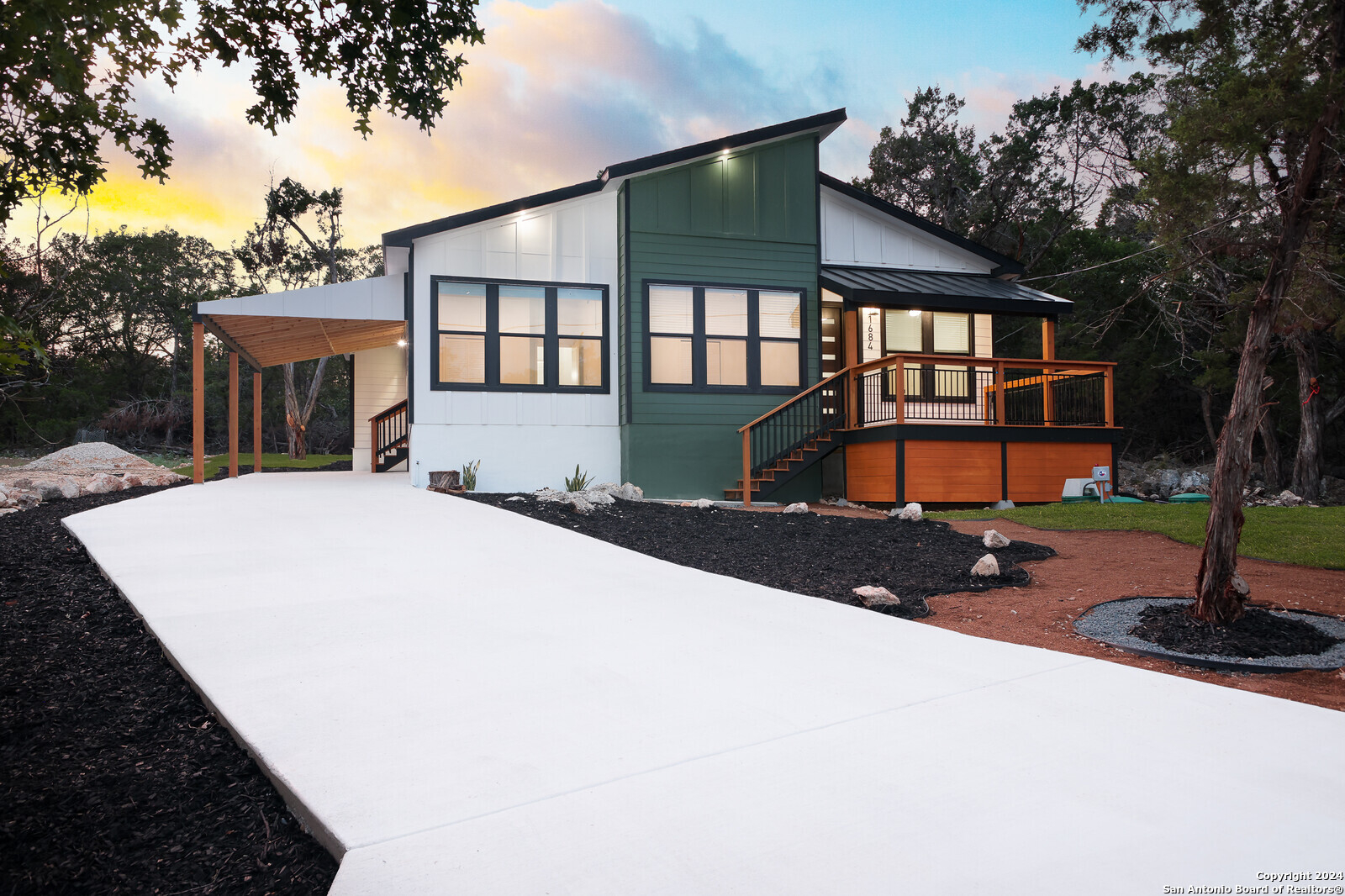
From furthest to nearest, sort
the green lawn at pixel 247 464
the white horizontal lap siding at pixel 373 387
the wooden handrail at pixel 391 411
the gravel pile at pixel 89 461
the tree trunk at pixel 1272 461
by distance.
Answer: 1. the tree trunk at pixel 1272 461
2. the white horizontal lap siding at pixel 373 387
3. the green lawn at pixel 247 464
4. the wooden handrail at pixel 391 411
5. the gravel pile at pixel 89 461

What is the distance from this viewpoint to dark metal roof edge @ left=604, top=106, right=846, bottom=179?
1158 centimetres

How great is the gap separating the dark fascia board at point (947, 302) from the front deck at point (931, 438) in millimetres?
1116

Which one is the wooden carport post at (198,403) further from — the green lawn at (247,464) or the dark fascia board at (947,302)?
the dark fascia board at (947,302)

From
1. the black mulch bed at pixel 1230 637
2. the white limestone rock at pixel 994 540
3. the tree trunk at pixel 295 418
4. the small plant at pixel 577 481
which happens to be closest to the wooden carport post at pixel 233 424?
the small plant at pixel 577 481

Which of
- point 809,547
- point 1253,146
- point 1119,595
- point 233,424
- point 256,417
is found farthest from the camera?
point 256,417

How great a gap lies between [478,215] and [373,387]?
6.68m

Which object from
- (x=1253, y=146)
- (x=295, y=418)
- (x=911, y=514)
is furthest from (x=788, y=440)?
(x=295, y=418)

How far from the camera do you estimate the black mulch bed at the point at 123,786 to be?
5.85 feet

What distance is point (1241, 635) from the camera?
14.2 ft

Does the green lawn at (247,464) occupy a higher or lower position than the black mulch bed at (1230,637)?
higher

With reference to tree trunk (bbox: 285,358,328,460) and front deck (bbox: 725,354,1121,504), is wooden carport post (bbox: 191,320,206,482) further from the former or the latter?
tree trunk (bbox: 285,358,328,460)

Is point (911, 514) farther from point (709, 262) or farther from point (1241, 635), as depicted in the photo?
point (709, 262)

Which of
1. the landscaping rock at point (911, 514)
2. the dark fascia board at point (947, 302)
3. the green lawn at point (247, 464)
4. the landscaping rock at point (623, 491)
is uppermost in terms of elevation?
the dark fascia board at point (947, 302)

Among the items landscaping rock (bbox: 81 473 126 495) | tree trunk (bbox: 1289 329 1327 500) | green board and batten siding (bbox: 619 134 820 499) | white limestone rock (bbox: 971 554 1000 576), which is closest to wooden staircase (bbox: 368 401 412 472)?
landscaping rock (bbox: 81 473 126 495)
